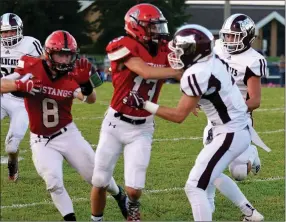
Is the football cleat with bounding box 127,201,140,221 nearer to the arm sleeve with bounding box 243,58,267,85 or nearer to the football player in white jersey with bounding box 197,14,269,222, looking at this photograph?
the football player in white jersey with bounding box 197,14,269,222

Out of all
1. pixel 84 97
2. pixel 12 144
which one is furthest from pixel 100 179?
pixel 12 144

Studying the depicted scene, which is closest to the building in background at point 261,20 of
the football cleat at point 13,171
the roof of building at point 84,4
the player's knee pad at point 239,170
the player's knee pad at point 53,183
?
the roof of building at point 84,4

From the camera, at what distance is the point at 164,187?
730 cm

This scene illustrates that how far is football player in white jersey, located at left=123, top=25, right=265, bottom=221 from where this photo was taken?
496 cm

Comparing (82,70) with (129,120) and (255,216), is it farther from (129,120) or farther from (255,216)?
(255,216)

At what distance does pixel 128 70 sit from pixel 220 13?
3381 cm

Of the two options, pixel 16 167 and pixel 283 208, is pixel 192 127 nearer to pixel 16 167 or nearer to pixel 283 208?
pixel 16 167

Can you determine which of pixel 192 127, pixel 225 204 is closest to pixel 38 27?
pixel 192 127

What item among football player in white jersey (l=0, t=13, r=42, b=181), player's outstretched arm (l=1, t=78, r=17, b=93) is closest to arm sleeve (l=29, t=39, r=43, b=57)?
football player in white jersey (l=0, t=13, r=42, b=181)

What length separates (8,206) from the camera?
20.9 feet

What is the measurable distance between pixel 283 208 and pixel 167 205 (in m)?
1.06

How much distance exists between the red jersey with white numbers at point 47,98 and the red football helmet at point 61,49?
7 cm

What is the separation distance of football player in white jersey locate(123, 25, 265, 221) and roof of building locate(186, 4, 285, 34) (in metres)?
31.2

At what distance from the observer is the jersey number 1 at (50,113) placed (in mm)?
5676
